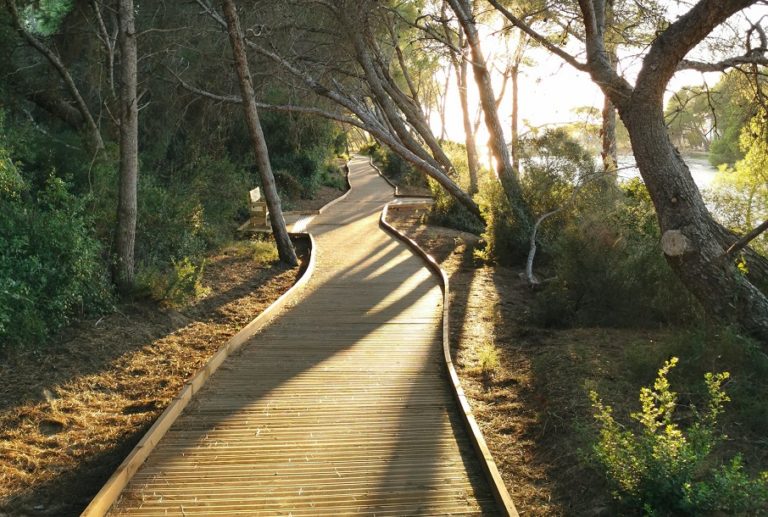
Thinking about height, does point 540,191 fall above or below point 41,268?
above

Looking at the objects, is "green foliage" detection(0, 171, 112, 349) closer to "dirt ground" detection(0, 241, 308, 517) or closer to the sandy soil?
"dirt ground" detection(0, 241, 308, 517)

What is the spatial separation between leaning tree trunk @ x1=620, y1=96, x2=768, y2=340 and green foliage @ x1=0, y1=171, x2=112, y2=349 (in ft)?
19.4

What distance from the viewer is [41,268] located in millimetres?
6555

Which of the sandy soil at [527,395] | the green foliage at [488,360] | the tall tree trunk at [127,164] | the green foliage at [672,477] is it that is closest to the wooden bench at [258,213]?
the sandy soil at [527,395]

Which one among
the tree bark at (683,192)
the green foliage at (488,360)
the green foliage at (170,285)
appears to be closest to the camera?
the tree bark at (683,192)

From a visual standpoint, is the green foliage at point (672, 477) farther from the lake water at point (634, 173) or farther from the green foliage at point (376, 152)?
the green foliage at point (376, 152)

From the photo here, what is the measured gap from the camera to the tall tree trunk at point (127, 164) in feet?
26.2

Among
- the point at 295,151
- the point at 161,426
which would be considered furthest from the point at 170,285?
the point at 295,151

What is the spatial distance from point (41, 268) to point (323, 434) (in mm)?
3592

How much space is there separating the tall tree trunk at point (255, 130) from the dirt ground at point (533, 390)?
383 centimetres

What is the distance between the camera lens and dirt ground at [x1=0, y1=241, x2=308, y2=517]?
4328mm

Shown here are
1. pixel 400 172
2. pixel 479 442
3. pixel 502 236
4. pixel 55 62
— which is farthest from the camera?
pixel 400 172

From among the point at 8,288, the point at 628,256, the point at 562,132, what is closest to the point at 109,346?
the point at 8,288

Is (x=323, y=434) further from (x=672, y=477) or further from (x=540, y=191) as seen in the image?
(x=540, y=191)
